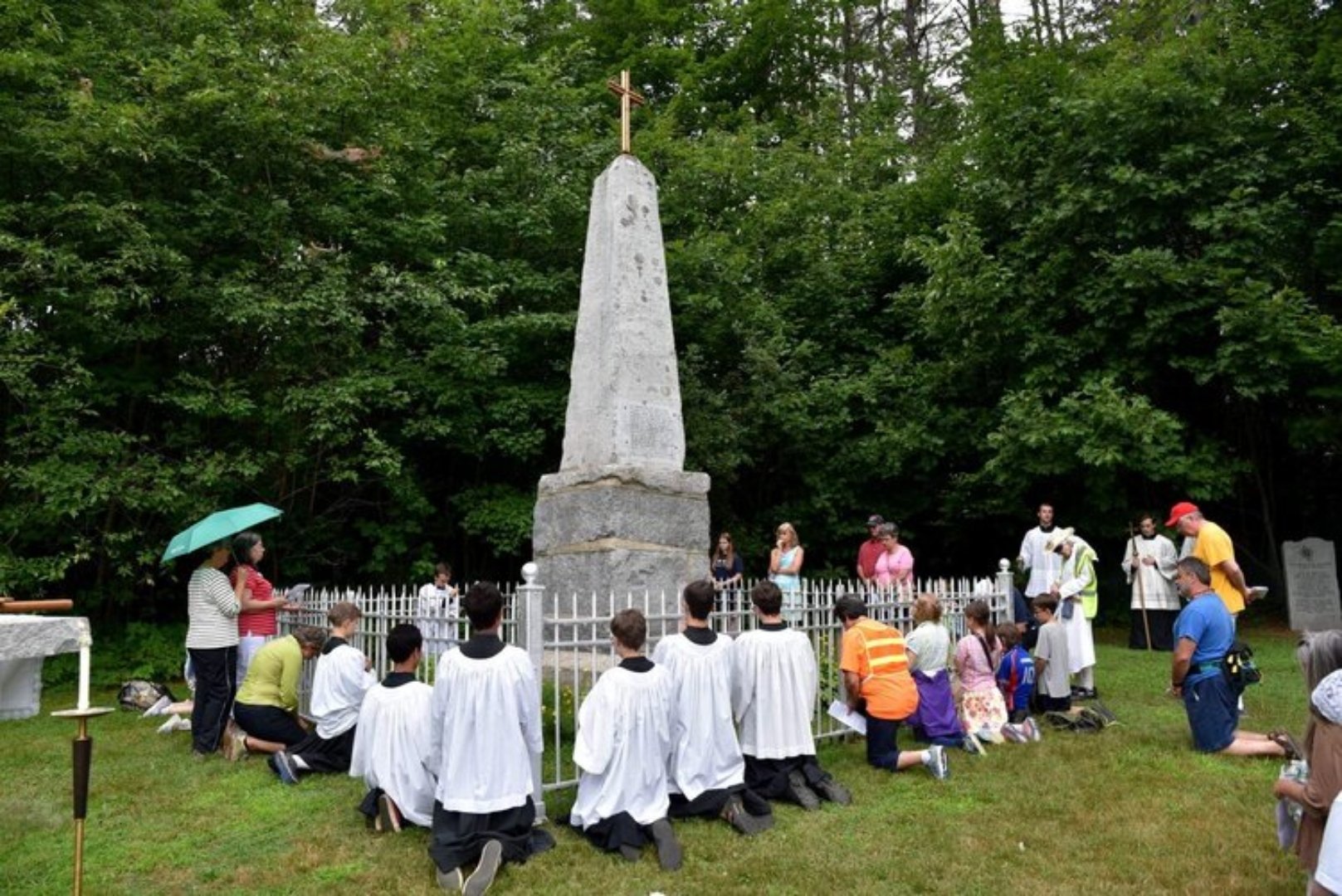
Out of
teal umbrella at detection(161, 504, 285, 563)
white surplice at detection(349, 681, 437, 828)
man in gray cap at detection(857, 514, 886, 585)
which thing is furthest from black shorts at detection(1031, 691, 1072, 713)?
teal umbrella at detection(161, 504, 285, 563)

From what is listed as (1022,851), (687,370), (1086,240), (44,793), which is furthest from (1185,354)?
(44,793)

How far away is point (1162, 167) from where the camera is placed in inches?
527

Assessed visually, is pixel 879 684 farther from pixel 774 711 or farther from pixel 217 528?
pixel 217 528

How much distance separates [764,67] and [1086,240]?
34.5 feet

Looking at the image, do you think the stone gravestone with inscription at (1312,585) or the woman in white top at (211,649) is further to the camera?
the stone gravestone with inscription at (1312,585)

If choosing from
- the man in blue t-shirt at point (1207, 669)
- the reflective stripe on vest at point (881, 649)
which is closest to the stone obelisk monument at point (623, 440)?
the reflective stripe on vest at point (881, 649)

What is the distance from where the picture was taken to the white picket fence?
5.33 meters

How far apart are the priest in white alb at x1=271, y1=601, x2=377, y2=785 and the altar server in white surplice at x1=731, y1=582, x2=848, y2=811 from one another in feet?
8.41

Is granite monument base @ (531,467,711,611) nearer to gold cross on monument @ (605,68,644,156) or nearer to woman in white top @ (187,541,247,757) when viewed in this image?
woman in white top @ (187,541,247,757)

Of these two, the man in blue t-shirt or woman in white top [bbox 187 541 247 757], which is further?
woman in white top [bbox 187 541 247 757]

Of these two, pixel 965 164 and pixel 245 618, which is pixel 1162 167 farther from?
pixel 245 618

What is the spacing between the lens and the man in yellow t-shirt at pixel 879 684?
235 inches

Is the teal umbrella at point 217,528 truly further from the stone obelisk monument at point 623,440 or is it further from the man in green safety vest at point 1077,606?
the man in green safety vest at point 1077,606

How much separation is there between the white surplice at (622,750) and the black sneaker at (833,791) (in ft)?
3.58
